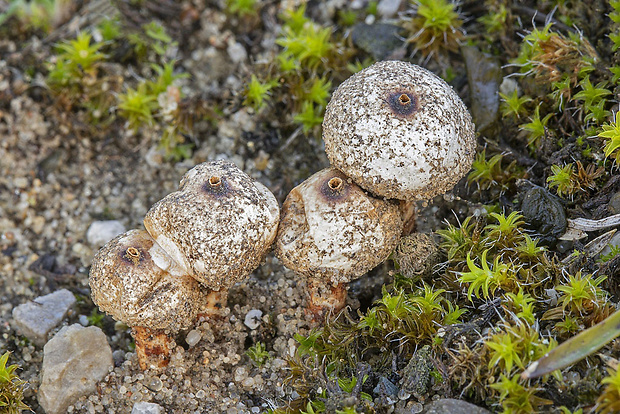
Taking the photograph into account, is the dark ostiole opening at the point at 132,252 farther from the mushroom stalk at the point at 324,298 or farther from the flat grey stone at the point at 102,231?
the flat grey stone at the point at 102,231

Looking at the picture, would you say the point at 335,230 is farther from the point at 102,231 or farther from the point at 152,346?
the point at 102,231

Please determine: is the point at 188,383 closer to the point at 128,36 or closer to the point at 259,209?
the point at 259,209

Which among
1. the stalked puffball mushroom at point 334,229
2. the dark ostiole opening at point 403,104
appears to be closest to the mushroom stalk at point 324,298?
the stalked puffball mushroom at point 334,229

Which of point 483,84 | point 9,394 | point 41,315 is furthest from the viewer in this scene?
point 483,84

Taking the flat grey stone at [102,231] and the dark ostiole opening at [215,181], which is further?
the flat grey stone at [102,231]

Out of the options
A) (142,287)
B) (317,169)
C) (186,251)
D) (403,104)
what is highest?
(403,104)

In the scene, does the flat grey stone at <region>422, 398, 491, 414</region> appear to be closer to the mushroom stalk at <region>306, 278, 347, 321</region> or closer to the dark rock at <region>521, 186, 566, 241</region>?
the mushroom stalk at <region>306, 278, 347, 321</region>

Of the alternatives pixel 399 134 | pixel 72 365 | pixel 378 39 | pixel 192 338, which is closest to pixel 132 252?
pixel 192 338

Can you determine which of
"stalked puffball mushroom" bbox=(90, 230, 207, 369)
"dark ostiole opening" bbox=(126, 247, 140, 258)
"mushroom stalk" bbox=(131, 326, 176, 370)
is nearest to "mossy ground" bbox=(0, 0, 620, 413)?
"mushroom stalk" bbox=(131, 326, 176, 370)
